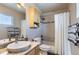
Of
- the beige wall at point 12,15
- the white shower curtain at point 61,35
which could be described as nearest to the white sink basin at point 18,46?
the beige wall at point 12,15

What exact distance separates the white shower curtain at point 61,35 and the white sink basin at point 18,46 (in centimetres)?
37

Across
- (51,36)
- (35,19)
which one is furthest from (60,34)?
(35,19)

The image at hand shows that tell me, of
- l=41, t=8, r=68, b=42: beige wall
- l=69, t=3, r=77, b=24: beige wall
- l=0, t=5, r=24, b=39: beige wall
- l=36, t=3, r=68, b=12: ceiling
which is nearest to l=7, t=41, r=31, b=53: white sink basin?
l=0, t=5, r=24, b=39: beige wall

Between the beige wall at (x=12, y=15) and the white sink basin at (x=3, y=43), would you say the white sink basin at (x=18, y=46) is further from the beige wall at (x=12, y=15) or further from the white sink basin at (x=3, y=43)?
the beige wall at (x=12, y=15)

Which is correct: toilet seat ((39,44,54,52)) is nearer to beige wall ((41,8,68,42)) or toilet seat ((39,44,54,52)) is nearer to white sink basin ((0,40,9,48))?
beige wall ((41,8,68,42))

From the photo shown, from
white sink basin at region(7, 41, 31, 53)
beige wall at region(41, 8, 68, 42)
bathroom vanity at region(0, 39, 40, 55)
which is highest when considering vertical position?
beige wall at region(41, 8, 68, 42)

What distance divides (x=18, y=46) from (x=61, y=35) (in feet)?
1.82

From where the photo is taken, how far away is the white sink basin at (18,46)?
1.21 m

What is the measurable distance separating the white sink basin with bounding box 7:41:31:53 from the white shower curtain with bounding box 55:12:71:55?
14.7 inches

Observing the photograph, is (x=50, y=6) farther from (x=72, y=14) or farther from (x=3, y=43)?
(x=3, y=43)

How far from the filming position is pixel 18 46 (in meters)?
1.25

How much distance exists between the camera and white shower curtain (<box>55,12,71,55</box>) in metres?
1.30
